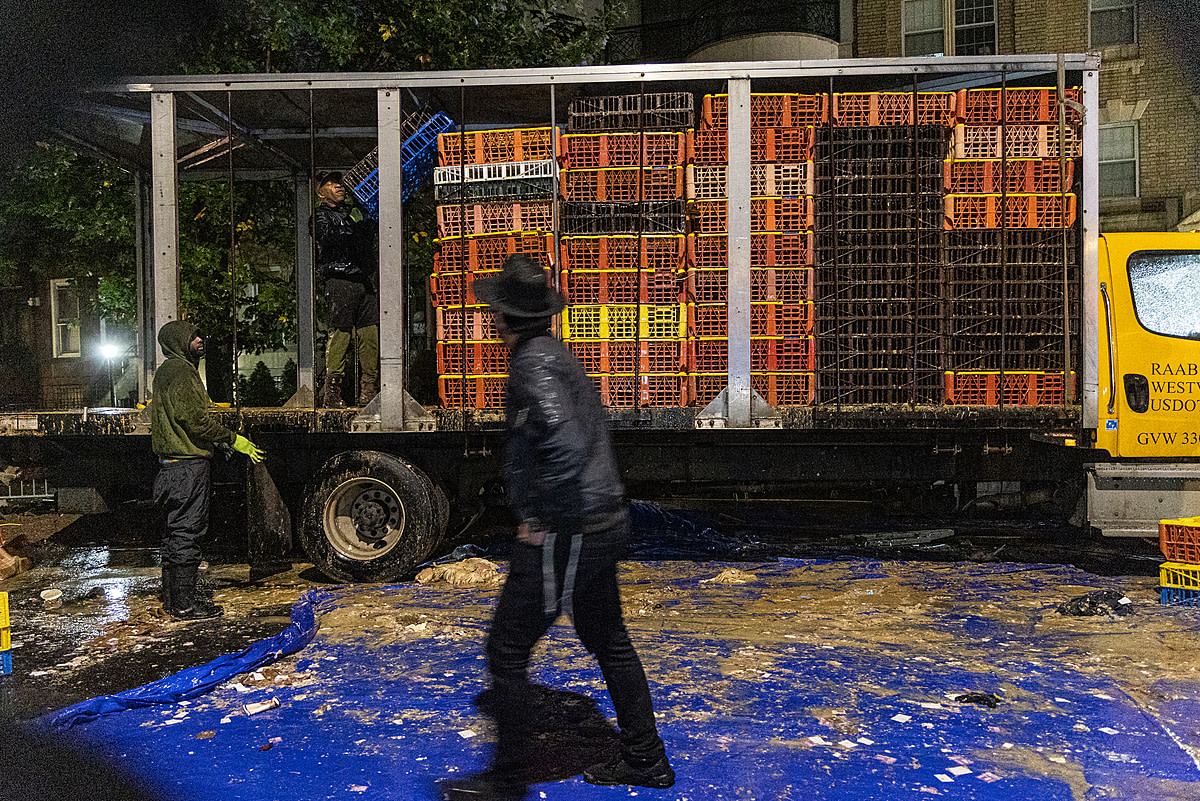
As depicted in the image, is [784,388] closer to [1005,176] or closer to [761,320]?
[761,320]

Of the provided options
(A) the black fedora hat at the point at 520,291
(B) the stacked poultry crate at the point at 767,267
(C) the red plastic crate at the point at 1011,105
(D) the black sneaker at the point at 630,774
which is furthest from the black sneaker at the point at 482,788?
(C) the red plastic crate at the point at 1011,105

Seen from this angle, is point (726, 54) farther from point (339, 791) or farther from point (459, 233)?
point (339, 791)

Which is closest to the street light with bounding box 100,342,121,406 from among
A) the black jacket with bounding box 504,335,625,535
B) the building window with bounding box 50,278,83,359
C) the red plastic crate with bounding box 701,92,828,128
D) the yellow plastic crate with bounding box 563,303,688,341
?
the building window with bounding box 50,278,83,359

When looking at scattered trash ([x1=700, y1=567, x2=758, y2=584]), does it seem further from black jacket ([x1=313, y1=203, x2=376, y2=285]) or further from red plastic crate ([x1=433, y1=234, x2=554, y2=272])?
black jacket ([x1=313, y1=203, x2=376, y2=285])

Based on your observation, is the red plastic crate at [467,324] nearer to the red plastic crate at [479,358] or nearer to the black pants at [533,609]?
the red plastic crate at [479,358]

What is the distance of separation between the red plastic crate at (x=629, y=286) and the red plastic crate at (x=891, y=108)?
6.09 feet

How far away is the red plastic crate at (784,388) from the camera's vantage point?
22.8 feet

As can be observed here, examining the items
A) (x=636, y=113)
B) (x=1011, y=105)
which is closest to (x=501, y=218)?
(x=636, y=113)

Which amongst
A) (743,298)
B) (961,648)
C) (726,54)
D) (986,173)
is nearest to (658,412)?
(743,298)

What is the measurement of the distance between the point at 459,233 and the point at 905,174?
12.3ft

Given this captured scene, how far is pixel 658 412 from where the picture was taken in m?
6.77

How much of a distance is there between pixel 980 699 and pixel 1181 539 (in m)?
2.51

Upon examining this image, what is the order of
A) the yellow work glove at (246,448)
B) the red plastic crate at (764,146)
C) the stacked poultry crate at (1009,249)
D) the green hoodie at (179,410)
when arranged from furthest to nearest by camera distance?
the red plastic crate at (764,146) < the stacked poultry crate at (1009,249) < the yellow work glove at (246,448) < the green hoodie at (179,410)

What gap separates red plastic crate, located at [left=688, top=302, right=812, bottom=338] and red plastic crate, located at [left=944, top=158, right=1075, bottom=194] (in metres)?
1.56
